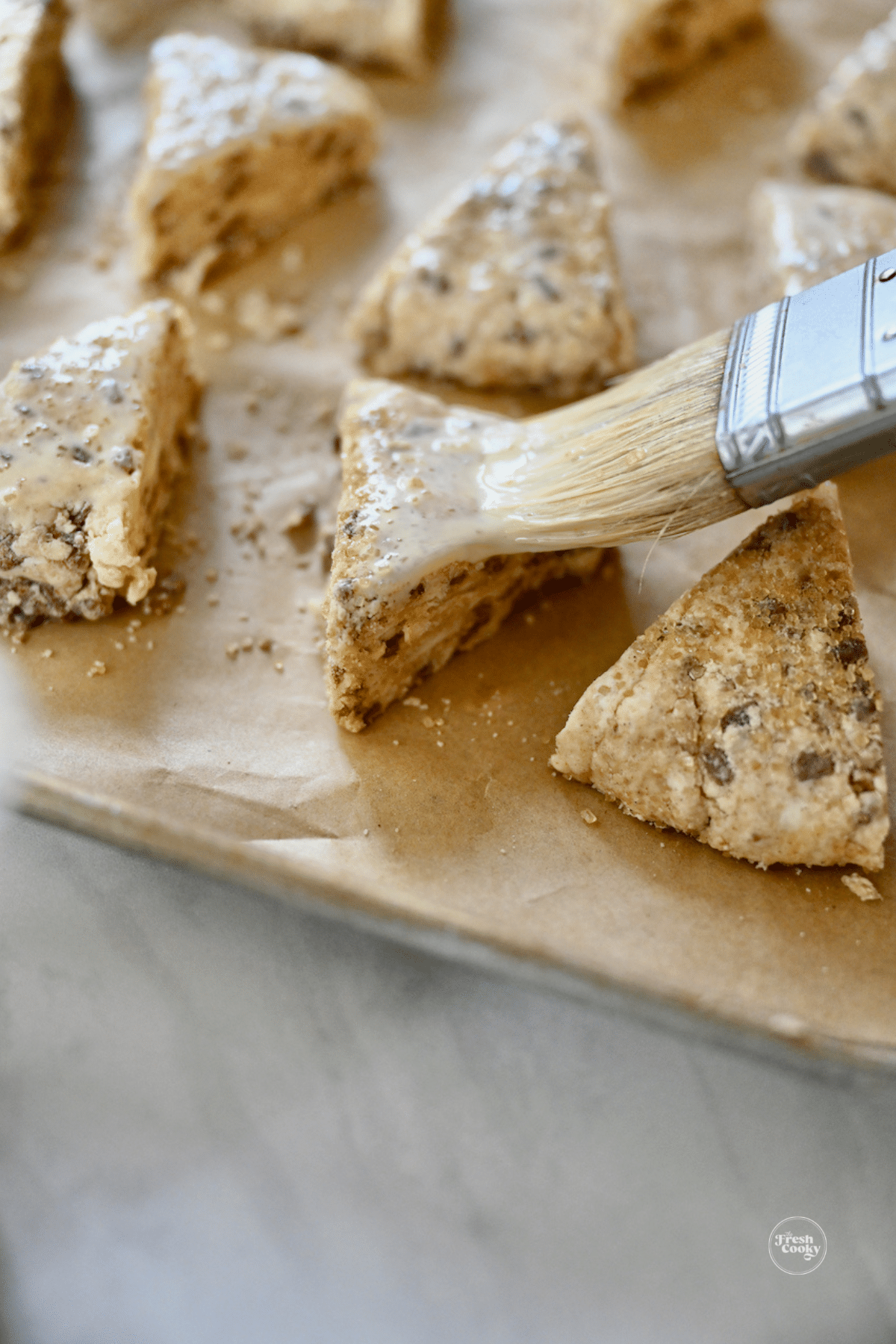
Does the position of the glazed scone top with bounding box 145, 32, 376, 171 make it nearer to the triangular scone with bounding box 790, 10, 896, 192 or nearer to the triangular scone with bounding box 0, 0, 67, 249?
the triangular scone with bounding box 0, 0, 67, 249

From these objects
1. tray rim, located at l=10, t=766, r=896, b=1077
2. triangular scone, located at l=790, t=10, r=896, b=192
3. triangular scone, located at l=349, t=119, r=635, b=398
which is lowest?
tray rim, located at l=10, t=766, r=896, b=1077

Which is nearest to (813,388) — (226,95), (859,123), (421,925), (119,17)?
(421,925)

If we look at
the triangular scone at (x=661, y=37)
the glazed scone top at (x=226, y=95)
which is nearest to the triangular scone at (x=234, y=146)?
the glazed scone top at (x=226, y=95)

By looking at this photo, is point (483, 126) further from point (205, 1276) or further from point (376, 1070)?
point (205, 1276)

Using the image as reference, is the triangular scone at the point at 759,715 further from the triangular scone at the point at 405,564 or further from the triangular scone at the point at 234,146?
the triangular scone at the point at 234,146

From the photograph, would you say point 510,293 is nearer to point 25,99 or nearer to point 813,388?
point 813,388

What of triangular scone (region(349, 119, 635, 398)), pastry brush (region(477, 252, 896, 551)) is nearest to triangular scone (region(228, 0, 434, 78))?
triangular scone (region(349, 119, 635, 398))
